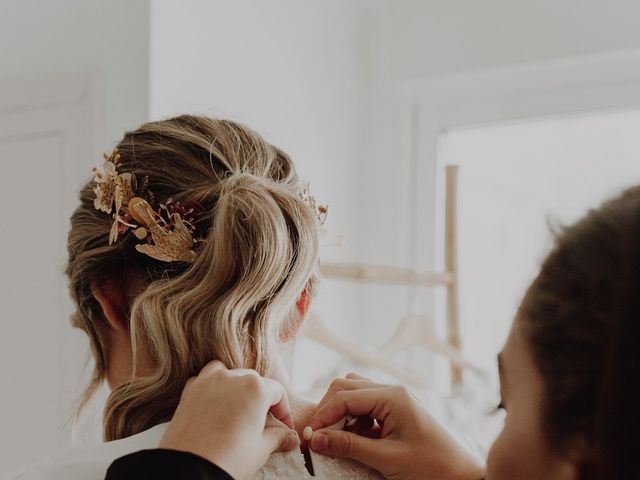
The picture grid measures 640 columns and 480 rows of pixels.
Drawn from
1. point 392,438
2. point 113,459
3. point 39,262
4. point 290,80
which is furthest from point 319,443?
point 290,80

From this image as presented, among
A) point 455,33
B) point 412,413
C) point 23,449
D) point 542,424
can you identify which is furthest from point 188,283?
point 455,33

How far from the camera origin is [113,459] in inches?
32.9

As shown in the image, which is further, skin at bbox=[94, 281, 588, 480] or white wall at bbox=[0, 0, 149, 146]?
white wall at bbox=[0, 0, 149, 146]

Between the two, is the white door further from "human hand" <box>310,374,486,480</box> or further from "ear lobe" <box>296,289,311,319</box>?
"human hand" <box>310,374,486,480</box>

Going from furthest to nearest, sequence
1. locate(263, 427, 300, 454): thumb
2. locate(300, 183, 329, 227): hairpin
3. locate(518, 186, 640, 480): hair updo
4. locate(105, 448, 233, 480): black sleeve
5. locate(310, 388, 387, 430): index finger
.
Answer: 1. locate(300, 183, 329, 227): hairpin
2. locate(310, 388, 387, 430): index finger
3. locate(263, 427, 300, 454): thumb
4. locate(105, 448, 233, 480): black sleeve
5. locate(518, 186, 640, 480): hair updo

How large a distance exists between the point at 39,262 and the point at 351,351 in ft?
2.50

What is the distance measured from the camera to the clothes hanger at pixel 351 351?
1.80 meters

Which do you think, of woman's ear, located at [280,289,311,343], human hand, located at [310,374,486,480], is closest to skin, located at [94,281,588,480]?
human hand, located at [310,374,486,480]

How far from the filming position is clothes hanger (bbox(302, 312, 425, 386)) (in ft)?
5.91

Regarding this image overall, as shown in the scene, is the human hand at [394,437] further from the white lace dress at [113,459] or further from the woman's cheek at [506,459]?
the woman's cheek at [506,459]

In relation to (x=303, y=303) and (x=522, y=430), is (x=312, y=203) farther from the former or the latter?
(x=522, y=430)

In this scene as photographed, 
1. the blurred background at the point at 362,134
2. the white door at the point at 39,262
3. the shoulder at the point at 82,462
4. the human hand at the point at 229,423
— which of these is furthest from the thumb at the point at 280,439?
the white door at the point at 39,262

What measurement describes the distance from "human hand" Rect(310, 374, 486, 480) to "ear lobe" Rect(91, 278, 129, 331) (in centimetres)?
28

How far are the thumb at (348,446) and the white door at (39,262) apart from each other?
3.53 feet
